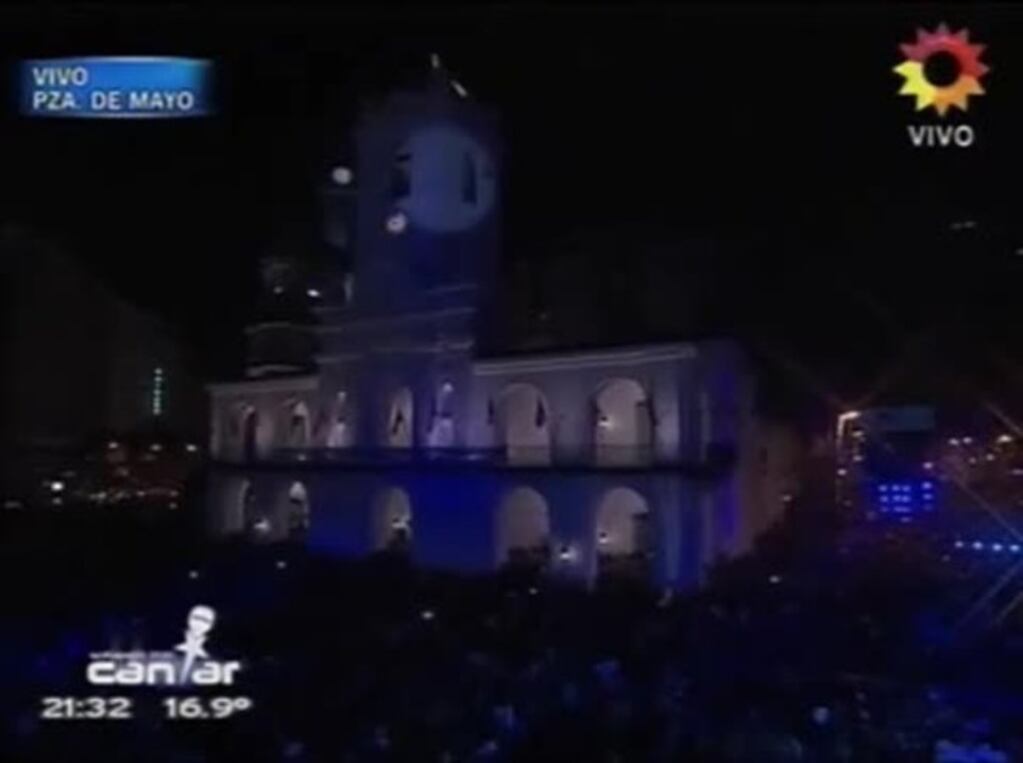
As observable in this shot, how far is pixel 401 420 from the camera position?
232 centimetres

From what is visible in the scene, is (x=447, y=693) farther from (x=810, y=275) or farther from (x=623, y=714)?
(x=810, y=275)

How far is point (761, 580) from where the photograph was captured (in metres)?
2.26

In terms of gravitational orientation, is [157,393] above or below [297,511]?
above

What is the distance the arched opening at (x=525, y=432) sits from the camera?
229 cm

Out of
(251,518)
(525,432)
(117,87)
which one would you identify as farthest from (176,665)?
(117,87)

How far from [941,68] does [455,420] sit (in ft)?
1.89

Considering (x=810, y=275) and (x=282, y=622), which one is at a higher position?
(x=810, y=275)

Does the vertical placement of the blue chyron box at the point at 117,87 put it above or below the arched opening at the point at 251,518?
above

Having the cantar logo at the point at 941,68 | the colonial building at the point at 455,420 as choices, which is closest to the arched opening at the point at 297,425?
the colonial building at the point at 455,420

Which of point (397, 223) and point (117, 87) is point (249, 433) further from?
point (117, 87)

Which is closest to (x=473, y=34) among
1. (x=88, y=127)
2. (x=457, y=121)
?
(x=457, y=121)

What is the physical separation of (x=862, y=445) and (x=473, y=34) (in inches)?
21.3

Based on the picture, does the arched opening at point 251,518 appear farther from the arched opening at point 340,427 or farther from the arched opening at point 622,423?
the arched opening at point 622,423

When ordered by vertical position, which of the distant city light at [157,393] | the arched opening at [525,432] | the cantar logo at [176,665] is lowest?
the cantar logo at [176,665]
